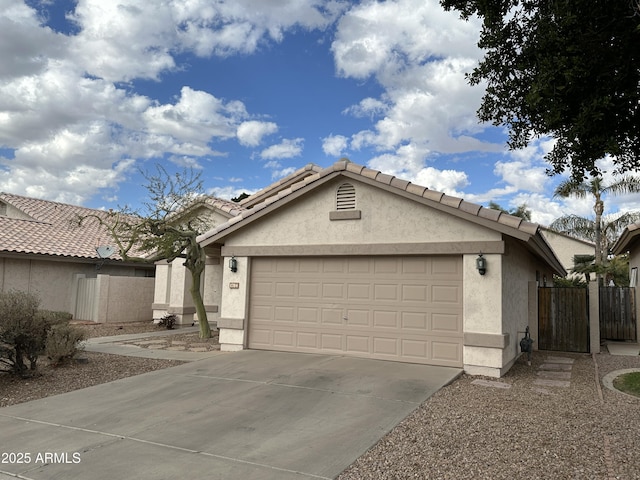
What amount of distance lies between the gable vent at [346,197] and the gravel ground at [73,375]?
16.9 feet

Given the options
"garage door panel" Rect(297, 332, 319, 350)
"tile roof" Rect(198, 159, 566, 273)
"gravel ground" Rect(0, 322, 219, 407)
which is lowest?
"gravel ground" Rect(0, 322, 219, 407)

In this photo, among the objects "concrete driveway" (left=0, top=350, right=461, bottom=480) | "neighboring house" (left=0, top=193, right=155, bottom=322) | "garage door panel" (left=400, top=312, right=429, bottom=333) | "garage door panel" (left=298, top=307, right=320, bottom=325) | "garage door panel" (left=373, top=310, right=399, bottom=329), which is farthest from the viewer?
"neighboring house" (left=0, top=193, right=155, bottom=322)

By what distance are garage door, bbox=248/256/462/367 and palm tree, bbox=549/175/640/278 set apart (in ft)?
65.8

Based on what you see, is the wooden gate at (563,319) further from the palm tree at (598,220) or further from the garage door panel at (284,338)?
the palm tree at (598,220)

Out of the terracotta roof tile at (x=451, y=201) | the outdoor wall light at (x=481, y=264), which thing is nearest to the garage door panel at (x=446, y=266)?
the outdoor wall light at (x=481, y=264)

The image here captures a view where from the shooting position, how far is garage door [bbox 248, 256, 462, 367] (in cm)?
971

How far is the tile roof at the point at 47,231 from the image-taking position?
19.4m

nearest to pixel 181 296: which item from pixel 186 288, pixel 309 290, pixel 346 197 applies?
pixel 186 288

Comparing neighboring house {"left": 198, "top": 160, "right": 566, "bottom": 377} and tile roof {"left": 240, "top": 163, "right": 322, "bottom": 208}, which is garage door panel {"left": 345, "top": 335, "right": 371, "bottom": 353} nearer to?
neighboring house {"left": 198, "top": 160, "right": 566, "bottom": 377}

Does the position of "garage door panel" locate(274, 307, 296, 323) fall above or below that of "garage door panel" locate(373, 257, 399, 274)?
below

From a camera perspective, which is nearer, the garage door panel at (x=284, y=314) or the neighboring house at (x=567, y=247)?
the garage door panel at (x=284, y=314)

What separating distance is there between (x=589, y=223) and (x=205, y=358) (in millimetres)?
29692

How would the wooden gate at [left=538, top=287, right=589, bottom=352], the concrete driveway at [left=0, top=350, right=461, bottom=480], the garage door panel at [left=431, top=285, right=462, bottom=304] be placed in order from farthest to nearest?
the wooden gate at [left=538, top=287, right=589, bottom=352], the garage door panel at [left=431, top=285, right=462, bottom=304], the concrete driveway at [left=0, top=350, right=461, bottom=480]

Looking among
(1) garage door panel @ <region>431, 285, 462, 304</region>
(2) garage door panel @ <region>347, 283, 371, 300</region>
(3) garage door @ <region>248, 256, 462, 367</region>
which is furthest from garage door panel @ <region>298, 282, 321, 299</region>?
(1) garage door panel @ <region>431, 285, 462, 304</region>
